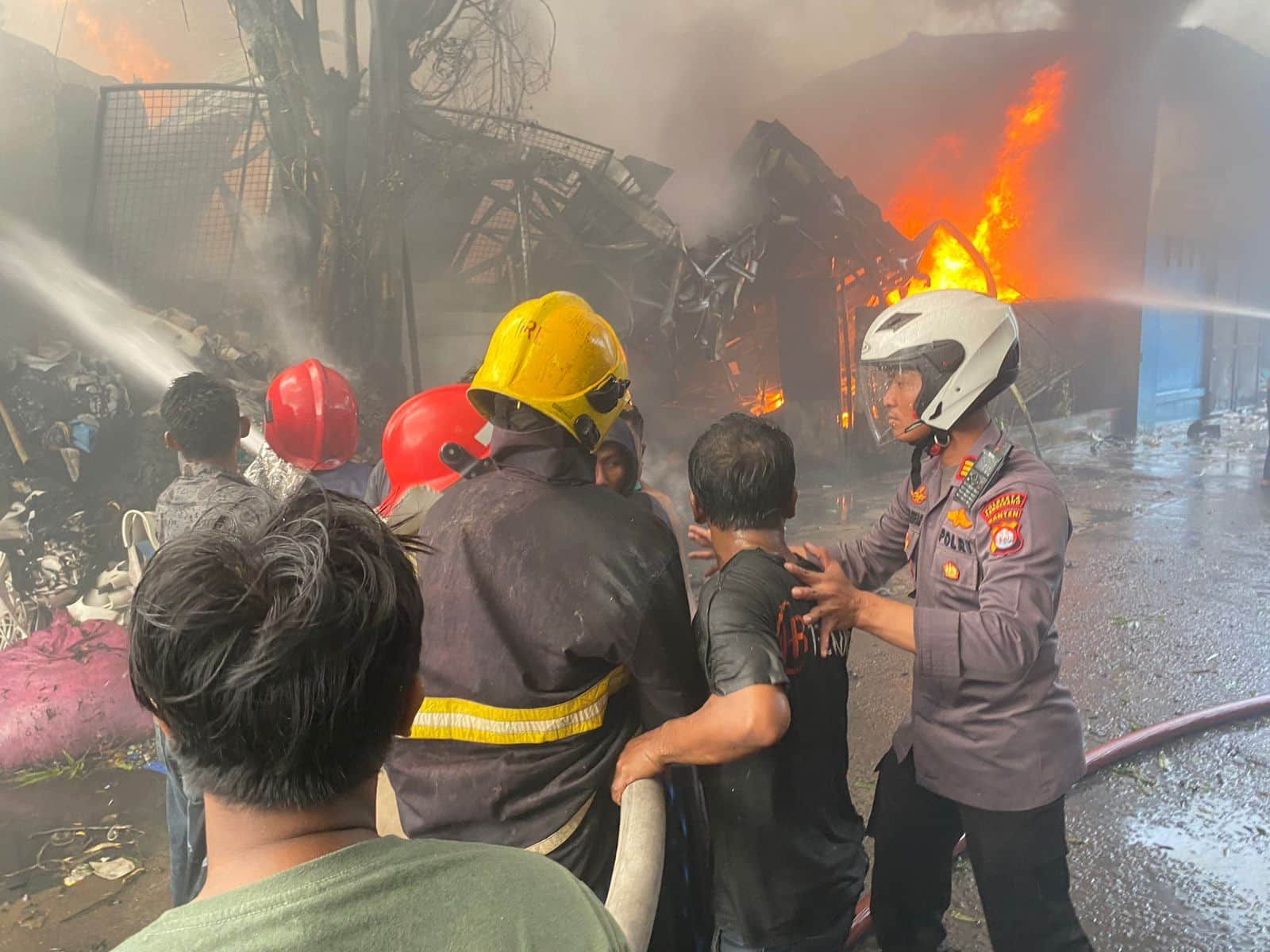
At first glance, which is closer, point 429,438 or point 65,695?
point 429,438

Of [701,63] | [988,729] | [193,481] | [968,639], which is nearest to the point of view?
[968,639]

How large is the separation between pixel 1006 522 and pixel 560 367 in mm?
→ 1201

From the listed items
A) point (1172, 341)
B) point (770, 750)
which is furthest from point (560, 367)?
point (1172, 341)

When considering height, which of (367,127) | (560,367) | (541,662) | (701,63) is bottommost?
(541,662)

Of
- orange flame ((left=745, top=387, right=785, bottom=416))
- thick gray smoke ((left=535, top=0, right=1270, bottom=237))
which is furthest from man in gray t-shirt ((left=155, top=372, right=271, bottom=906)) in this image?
orange flame ((left=745, top=387, right=785, bottom=416))

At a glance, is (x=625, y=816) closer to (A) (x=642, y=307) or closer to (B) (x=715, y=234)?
(A) (x=642, y=307)

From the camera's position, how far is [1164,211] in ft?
30.5

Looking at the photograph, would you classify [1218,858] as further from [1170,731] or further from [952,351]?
[952,351]

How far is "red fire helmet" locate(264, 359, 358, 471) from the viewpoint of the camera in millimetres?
3494

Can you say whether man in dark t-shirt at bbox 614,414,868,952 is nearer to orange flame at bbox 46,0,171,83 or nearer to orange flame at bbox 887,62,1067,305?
orange flame at bbox 46,0,171,83

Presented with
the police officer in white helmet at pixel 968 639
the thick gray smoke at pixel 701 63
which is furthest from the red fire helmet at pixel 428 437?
the thick gray smoke at pixel 701 63

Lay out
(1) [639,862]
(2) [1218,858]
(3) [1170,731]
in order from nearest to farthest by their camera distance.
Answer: (1) [639,862], (2) [1218,858], (3) [1170,731]

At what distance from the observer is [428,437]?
2.55m

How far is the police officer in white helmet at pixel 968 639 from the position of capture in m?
1.83
